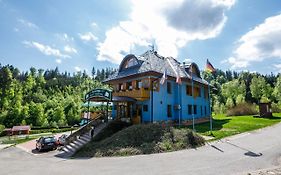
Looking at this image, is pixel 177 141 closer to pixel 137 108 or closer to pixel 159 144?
pixel 159 144

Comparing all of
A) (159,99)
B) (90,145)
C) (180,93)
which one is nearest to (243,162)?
(90,145)

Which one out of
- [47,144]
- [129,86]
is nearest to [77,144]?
[47,144]

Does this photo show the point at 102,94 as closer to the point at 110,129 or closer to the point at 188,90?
the point at 110,129

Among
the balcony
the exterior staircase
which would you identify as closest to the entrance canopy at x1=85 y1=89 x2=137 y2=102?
the balcony

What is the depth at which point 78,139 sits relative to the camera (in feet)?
74.1

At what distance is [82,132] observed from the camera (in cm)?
2392

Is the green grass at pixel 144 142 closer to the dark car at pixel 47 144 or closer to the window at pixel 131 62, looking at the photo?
the dark car at pixel 47 144

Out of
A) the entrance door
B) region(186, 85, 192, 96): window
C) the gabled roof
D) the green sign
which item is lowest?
the entrance door

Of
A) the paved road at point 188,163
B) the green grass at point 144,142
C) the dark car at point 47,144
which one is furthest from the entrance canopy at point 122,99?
the paved road at point 188,163

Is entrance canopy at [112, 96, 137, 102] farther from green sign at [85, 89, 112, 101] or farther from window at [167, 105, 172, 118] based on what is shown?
window at [167, 105, 172, 118]

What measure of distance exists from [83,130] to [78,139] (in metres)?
1.60

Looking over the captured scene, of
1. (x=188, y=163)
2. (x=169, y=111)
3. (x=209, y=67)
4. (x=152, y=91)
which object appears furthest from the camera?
(x=169, y=111)

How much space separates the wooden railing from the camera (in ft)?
74.2

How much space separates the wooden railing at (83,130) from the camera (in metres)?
22.6
